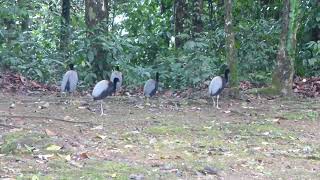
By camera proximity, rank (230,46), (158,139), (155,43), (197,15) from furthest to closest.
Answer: (155,43) < (197,15) < (230,46) < (158,139)

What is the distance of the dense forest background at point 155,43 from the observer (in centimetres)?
1420

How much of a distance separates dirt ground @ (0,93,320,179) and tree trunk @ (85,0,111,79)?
7.39 feet

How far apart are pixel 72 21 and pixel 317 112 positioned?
29.5 ft

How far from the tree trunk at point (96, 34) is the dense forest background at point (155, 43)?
0.02 m

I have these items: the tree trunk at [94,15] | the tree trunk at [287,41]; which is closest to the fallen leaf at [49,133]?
the tree trunk at [287,41]

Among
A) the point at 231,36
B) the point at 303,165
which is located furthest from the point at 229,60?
the point at 303,165

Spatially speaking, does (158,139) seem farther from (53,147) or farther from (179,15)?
(179,15)

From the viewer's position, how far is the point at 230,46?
11.8 meters

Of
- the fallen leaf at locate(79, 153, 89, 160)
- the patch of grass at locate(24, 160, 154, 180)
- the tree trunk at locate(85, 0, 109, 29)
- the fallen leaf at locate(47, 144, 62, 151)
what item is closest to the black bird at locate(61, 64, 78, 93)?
the tree trunk at locate(85, 0, 109, 29)

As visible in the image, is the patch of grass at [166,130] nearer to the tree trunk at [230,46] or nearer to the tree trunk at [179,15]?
the tree trunk at [230,46]

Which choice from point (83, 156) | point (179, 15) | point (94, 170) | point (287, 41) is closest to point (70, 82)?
point (287, 41)

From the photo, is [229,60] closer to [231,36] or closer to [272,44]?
[231,36]

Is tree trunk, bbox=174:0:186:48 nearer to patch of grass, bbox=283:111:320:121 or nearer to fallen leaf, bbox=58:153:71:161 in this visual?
patch of grass, bbox=283:111:320:121

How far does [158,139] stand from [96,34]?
20.9 feet
